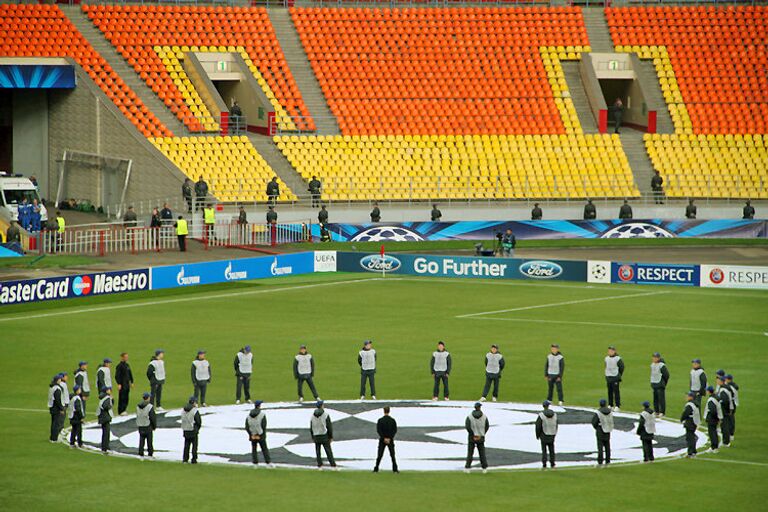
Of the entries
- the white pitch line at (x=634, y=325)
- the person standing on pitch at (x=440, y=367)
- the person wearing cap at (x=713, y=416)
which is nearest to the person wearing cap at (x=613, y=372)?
the person standing on pitch at (x=440, y=367)

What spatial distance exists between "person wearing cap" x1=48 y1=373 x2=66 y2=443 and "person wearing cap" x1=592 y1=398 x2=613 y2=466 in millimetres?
10854

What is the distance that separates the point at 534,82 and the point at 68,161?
2543cm

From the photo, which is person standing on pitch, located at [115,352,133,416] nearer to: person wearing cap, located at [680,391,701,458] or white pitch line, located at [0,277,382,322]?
person wearing cap, located at [680,391,701,458]

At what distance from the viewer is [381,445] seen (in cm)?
2602

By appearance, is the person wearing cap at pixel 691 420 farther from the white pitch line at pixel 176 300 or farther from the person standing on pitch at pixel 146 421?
the white pitch line at pixel 176 300

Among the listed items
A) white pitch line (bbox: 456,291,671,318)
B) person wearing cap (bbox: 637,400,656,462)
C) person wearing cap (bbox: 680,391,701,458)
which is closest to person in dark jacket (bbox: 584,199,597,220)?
white pitch line (bbox: 456,291,671,318)

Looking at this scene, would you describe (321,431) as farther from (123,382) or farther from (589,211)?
(589,211)

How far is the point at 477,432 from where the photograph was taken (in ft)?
86.0

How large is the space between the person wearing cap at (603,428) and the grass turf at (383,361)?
0.58 metres

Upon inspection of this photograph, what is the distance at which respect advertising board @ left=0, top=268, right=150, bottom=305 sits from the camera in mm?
46969

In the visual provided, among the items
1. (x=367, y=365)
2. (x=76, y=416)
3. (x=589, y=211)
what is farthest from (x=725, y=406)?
(x=589, y=211)

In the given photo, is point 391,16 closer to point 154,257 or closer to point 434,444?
point 154,257

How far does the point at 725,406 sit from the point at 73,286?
27710mm

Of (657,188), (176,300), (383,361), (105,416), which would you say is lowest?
(383,361)
